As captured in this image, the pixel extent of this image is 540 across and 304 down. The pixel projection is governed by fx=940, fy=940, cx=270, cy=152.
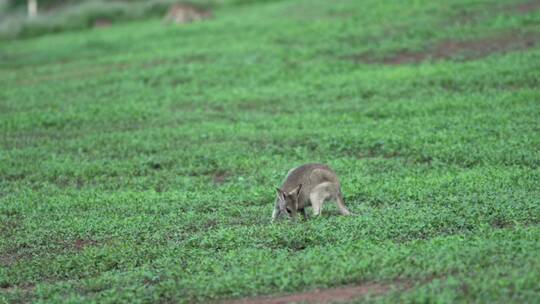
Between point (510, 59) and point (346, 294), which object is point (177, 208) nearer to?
point (346, 294)

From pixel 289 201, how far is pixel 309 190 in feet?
1.33

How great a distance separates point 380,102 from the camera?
19.7 m

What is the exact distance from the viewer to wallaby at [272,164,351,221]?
11867mm

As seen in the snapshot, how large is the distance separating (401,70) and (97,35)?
14545 mm

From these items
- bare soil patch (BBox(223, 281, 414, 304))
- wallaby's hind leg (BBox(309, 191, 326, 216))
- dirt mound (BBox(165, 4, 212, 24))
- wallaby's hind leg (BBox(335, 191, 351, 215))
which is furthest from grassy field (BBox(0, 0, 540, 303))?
dirt mound (BBox(165, 4, 212, 24))

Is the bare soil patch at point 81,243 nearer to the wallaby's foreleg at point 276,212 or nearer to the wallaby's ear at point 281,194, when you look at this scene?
the wallaby's foreleg at point 276,212

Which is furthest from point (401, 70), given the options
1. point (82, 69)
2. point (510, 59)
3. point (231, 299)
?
point (231, 299)

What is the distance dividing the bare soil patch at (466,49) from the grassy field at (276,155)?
3.4 inches

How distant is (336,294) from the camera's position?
8867 mm

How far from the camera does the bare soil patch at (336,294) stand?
28.6ft

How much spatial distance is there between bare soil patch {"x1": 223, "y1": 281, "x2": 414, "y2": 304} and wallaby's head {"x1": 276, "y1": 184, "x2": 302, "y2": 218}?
2.77m

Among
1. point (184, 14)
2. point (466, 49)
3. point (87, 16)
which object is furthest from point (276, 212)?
point (87, 16)

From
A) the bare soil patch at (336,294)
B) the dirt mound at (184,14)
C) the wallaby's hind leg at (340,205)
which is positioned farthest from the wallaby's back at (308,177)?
the dirt mound at (184,14)

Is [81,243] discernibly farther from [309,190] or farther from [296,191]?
[309,190]
